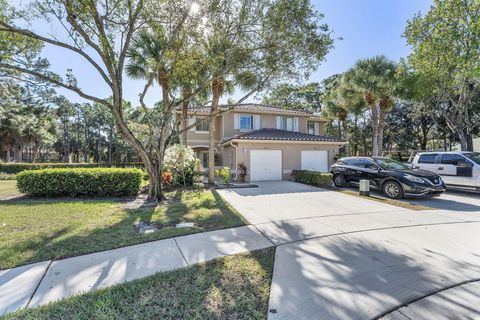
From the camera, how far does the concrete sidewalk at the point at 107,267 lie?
3.11 m

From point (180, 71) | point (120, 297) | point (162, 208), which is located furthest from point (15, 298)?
point (180, 71)

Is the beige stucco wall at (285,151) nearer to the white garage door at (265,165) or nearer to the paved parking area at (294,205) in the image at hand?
the white garage door at (265,165)

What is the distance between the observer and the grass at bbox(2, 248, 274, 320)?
2668 mm

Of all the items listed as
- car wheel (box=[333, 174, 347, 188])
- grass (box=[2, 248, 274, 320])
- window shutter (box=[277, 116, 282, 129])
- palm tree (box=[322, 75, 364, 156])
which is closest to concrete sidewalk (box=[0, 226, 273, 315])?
grass (box=[2, 248, 274, 320])

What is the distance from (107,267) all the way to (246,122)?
16430mm

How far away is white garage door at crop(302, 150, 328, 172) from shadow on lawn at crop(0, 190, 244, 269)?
9791mm

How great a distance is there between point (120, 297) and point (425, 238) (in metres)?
5.67

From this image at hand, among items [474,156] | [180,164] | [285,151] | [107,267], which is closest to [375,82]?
[285,151]

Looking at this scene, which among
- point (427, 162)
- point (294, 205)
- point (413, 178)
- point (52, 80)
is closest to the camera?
point (52, 80)

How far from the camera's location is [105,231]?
5543 millimetres

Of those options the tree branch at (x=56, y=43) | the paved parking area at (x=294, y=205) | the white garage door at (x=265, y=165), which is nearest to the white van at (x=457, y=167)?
the paved parking area at (x=294, y=205)

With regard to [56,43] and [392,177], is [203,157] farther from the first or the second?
[392,177]

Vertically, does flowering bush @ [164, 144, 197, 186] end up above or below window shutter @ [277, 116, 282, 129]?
below

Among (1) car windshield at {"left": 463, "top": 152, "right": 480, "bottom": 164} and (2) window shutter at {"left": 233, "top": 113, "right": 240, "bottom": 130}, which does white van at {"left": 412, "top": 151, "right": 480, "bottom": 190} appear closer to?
(1) car windshield at {"left": 463, "top": 152, "right": 480, "bottom": 164}
